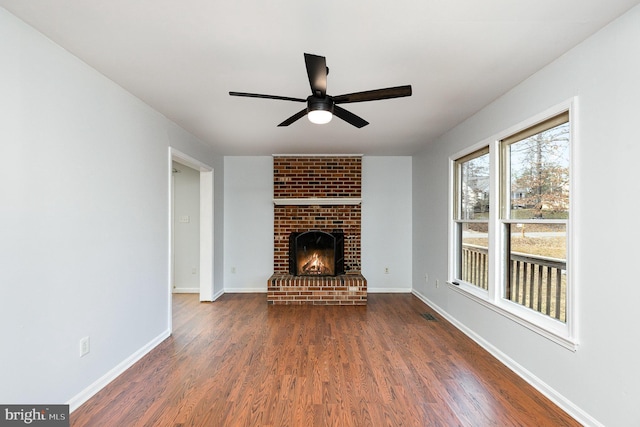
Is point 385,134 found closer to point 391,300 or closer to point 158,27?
point 391,300

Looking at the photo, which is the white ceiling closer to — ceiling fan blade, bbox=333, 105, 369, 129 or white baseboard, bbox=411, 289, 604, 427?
ceiling fan blade, bbox=333, 105, 369, 129

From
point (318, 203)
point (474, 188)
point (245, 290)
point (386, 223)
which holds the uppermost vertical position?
point (474, 188)

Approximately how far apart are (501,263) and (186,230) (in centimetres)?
476

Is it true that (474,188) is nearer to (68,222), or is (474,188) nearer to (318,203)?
(318,203)

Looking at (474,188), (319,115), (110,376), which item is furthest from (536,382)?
(110,376)

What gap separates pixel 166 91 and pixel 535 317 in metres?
3.57

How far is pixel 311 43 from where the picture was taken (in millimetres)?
2027

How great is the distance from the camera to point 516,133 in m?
2.75

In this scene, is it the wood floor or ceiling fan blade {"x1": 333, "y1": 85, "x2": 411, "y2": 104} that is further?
the wood floor

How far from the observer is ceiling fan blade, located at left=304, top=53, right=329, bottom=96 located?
5.47ft

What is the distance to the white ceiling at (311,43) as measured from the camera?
1694mm

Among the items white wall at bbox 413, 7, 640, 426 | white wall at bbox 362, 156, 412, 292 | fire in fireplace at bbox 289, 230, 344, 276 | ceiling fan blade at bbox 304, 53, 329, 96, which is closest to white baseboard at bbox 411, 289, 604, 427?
white wall at bbox 413, 7, 640, 426

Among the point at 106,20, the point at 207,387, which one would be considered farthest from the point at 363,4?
the point at 207,387

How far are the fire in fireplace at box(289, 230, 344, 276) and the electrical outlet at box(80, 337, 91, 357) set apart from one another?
3.24 meters
